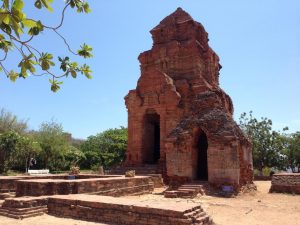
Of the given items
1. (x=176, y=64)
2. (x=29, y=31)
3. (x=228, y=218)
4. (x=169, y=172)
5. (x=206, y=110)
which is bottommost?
(x=228, y=218)

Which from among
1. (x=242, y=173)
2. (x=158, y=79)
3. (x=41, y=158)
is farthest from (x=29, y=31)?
(x=41, y=158)

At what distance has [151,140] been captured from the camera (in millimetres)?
21281

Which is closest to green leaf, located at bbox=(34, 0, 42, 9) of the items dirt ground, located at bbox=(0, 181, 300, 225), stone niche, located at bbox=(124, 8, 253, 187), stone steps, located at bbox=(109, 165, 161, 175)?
dirt ground, located at bbox=(0, 181, 300, 225)

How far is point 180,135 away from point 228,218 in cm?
712

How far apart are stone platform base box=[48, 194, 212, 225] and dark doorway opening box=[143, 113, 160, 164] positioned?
1226 centimetres

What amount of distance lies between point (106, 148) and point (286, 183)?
80.2ft

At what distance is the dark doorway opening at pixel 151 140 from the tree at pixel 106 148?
454 inches

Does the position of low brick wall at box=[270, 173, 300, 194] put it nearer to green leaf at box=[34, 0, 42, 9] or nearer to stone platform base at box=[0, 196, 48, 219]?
stone platform base at box=[0, 196, 48, 219]

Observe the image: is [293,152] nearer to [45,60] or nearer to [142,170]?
[142,170]

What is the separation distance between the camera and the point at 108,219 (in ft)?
24.0

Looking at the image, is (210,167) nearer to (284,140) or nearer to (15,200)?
(15,200)

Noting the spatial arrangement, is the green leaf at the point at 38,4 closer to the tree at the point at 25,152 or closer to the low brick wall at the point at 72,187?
the low brick wall at the point at 72,187

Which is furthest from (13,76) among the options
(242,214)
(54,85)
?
(242,214)

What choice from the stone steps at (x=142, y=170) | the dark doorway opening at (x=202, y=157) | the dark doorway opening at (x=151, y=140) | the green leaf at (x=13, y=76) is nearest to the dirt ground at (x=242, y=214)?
the green leaf at (x=13, y=76)
